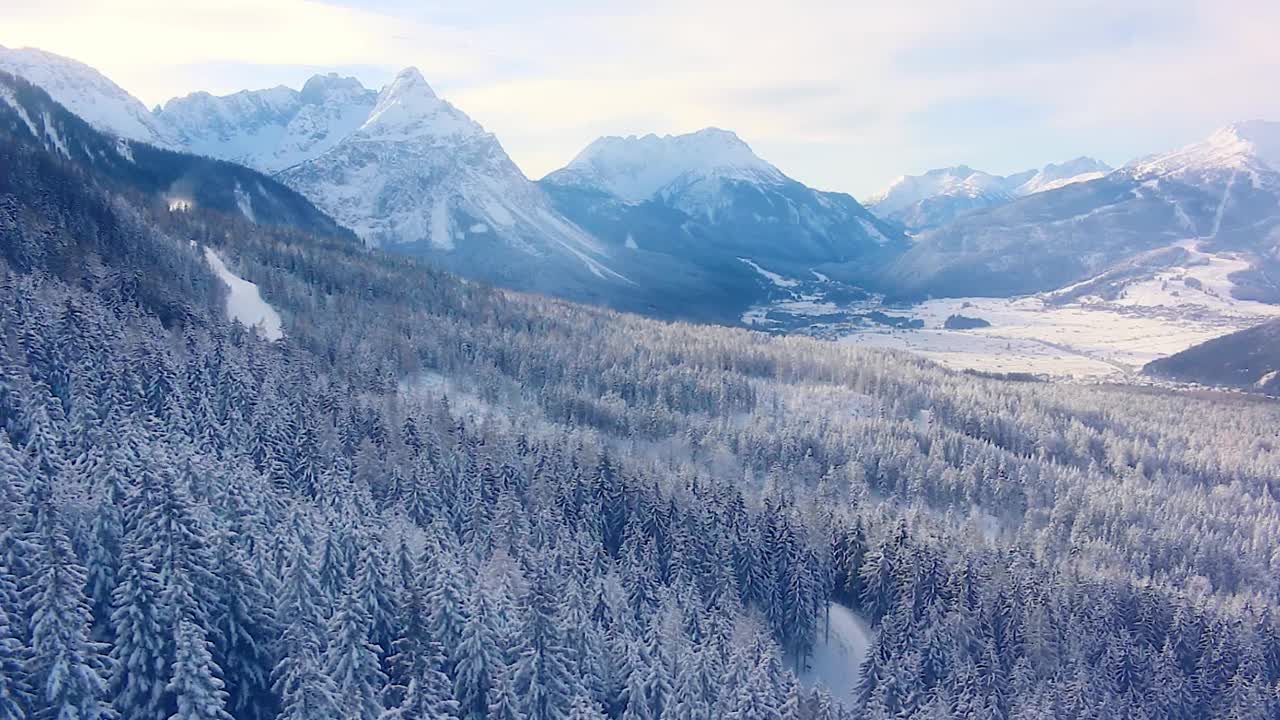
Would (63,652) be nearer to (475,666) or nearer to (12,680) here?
(12,680)

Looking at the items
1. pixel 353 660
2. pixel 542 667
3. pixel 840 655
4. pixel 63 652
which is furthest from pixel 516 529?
pixel 63 652

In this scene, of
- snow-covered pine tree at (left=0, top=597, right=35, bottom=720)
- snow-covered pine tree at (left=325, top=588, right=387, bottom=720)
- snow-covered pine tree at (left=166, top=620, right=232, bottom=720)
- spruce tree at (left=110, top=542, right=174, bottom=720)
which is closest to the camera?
snow-covered pine tree at (left=0, top=597, right=35, bottom=720)

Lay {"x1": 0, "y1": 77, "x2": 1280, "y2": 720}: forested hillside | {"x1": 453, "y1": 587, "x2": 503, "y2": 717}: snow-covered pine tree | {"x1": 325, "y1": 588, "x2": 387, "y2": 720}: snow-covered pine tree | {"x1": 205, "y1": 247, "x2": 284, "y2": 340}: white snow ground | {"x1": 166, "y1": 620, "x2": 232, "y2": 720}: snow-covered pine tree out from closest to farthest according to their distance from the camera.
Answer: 1. {"x1": 166, "y1": 620, "x2": 232, "y2": 720}: snow-covered pine tree
2. {"x1": 0, "y1": 77, "x2": 1280, "y2": 720}: forested hillside
3. {"x1": 325, "y1": 588, "x2": 387, "y2": 720}: snow-covered pine tree
4. {"x1": 453, "y1": 587, "x2": 503, "y2": 717}: snow-covered pine tree
5. {"x1": 205, "y1": 247, "x2": 284, "y2": 340}: white snow ground

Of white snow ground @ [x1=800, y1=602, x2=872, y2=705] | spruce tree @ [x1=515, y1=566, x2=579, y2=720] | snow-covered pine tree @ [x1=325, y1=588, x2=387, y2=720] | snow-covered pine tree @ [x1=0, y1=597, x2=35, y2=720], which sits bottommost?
white snow ground @ [x1=800, y1=602, x2=872, y2=705]

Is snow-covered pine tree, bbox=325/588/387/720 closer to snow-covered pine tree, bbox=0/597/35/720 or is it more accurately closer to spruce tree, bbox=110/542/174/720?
spruce tree, bbox=110/542/174/720

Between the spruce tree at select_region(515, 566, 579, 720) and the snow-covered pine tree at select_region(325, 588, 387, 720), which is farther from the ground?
the snow-covered pine tree at select_region(325, 588, 387, 720)

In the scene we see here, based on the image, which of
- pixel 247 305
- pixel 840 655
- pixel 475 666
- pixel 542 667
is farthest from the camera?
pixel 247 305

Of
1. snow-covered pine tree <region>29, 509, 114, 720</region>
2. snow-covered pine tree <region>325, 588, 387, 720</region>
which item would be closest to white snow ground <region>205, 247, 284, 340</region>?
snow-covered pine tree <region>325, 588, 387, 720</region>
